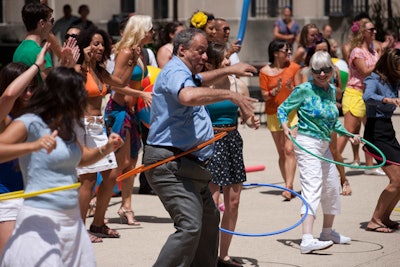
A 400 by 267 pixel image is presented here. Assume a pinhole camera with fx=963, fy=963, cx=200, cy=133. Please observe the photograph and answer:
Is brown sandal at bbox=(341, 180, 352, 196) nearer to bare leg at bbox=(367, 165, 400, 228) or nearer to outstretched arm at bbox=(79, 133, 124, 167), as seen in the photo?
bare leg at bbox=(367, 165, 400, 228)

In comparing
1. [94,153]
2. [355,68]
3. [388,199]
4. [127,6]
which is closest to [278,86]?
[355,68]

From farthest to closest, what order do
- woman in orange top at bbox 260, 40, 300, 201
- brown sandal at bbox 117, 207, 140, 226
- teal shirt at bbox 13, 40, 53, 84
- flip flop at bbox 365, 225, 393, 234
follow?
woman in orange top at bbox 260, 40, 300, 201 → brown sandal at bbox 117, 207, 140, 226 → flip flop at bbox 365, 225, 393, 234 → teal shirt at bbox 13, 40, 53, 84

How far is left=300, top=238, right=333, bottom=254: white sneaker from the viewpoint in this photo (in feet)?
27.6

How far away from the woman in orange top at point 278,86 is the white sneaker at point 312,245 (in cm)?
285

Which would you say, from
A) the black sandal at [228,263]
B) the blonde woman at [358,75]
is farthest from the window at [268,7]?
the black sandal at [228,263]

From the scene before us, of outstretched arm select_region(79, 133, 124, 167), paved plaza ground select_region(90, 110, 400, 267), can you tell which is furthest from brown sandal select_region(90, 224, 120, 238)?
outstretched arm select_region(79, 133, 124, 167)

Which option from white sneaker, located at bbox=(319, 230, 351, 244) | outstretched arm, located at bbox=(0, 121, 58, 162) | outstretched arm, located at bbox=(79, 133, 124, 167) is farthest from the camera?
white sneaker, located at bbox=(319, 230, 351, 244)

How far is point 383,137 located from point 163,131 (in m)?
3.21

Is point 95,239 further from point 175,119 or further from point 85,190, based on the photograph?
point 175,119

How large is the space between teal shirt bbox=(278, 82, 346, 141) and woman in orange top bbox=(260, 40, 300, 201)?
102 inches

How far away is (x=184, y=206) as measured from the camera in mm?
6730

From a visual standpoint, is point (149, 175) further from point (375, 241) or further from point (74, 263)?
point (375, 241)

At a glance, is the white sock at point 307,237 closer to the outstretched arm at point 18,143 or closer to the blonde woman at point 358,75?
the outstretched arm at point 18,143

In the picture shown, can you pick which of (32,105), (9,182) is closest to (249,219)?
(9,182)
